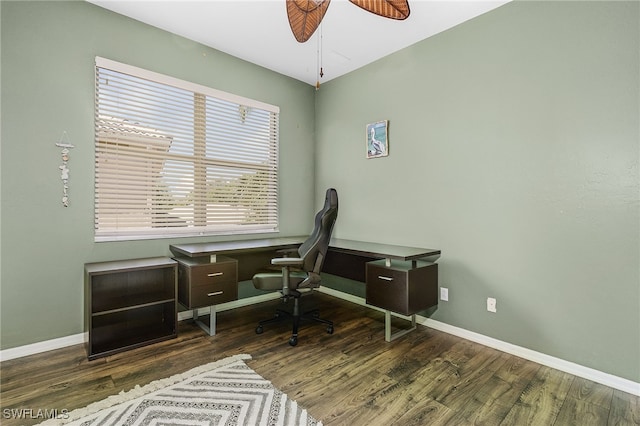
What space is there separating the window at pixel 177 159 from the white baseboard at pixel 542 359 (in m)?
2.22

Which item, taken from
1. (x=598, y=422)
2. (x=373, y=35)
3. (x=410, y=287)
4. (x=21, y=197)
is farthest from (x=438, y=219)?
Answer: (x=21, y=197)

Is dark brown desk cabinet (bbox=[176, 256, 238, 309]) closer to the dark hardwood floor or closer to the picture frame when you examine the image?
the dark hardwood floor

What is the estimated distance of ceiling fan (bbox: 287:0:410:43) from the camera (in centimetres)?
187

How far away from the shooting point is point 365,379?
202 centimetres

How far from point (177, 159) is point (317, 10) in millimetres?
1920

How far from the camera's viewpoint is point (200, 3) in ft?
8.14

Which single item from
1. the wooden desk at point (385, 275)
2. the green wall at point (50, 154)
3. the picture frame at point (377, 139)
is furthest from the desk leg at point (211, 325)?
the picture frame at point (377, 139)

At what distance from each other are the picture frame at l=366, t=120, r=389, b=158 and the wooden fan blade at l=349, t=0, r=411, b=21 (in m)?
1.40

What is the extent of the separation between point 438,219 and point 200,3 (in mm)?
2825

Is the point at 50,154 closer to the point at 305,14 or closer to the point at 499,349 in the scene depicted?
the point at 305,14

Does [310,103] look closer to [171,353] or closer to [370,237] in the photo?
[370,237]

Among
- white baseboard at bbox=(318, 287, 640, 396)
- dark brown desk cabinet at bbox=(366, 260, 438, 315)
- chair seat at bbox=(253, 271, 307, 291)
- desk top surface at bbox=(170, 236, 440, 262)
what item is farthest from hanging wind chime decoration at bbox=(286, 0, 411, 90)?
white baseboard at bbox=(318, 287, 640, 396)

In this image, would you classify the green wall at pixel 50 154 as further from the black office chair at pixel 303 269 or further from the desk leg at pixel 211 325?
the black office chair at pixel 303 269

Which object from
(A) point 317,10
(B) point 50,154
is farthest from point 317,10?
(B) point 50,154
